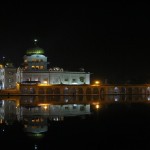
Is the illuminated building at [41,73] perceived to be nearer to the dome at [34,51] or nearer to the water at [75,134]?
the dome at [34,51]

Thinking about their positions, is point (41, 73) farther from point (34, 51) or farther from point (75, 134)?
point (75, 134)

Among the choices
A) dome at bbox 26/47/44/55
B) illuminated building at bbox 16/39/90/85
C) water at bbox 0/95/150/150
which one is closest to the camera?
water at bbox 0/95/150/150

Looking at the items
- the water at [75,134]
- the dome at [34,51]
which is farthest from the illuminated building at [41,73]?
the water at [75,134]

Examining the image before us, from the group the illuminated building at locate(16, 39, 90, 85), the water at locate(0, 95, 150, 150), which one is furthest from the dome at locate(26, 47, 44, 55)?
the water at locate(0, 95, 150, 150)

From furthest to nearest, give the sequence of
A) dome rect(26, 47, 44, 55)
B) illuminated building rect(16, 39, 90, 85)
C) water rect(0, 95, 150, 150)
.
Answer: dome rect(26, 47, 44, 55)
illuminated building rect(16, 39, 90, 85)
water rect(0, 95, 150, 150)

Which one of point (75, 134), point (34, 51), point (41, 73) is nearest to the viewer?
point (75, 134)

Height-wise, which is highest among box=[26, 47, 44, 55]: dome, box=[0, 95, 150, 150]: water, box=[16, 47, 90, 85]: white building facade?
box=[26, 47, 44, 55]: dome

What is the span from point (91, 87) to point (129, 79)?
2062 cm

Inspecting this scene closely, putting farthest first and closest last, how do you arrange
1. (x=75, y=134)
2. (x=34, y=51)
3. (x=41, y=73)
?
(x=34, y=51) < (x=41, y=73) < (x=75, y=134)

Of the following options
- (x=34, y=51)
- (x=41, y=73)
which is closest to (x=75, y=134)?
(x=41, y=73)

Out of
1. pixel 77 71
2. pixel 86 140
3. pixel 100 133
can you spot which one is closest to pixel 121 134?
pixel 100 133

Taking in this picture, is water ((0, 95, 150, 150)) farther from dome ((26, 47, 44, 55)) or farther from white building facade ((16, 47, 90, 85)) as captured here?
dome ((26, 47, 44, 55))

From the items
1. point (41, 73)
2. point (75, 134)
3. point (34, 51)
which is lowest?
point (75, 134)

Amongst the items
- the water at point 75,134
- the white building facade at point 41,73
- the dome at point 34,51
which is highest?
the dome at point 34,51
